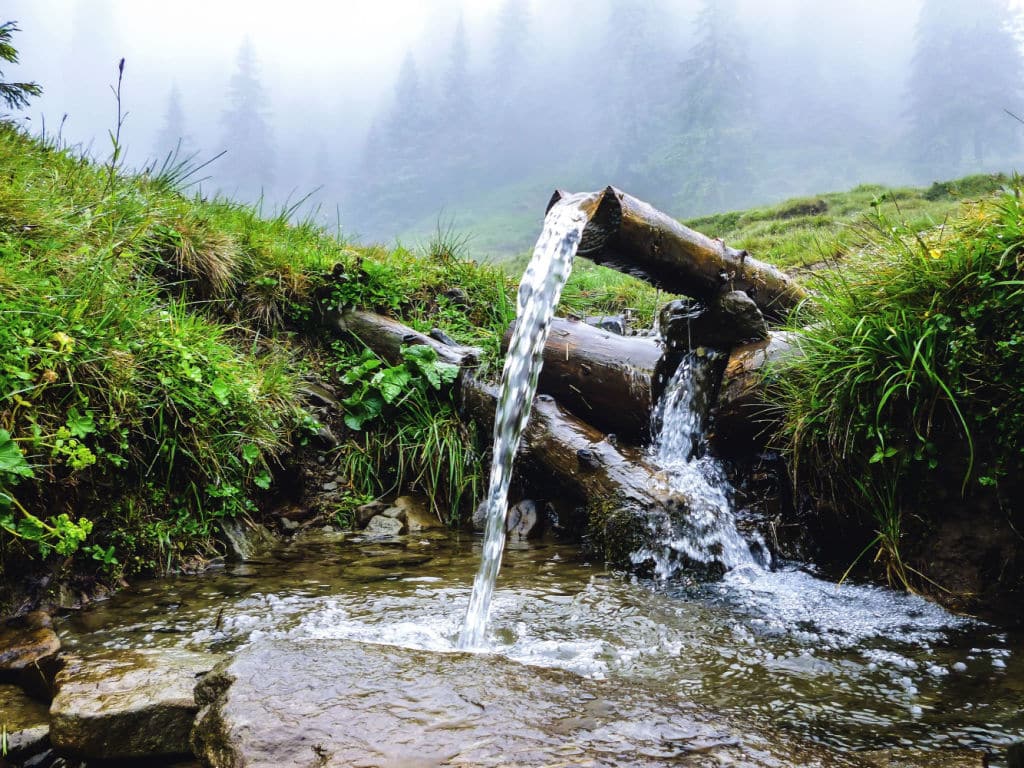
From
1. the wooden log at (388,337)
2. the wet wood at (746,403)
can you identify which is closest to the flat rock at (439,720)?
the wet wood at (746,403)

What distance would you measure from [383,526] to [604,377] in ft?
6.11

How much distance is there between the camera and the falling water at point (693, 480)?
11.2 feet

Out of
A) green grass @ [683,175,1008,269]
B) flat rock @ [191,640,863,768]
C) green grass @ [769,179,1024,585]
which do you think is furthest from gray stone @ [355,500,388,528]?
green grass @ [683,175,1008,269]

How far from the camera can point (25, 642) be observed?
7.93ft

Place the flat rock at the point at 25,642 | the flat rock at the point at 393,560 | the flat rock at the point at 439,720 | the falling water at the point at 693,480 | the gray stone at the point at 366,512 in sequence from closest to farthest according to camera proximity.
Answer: the flat rock at the point at 439,720 < the flat rock at the point at 25,642 < the falling water at the point at 693,480 < the flat rock at the point at 393,560 < the gray stone at the point at 366,512

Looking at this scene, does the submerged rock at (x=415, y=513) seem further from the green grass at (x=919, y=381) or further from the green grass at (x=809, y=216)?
the green grass at (x=809, y=216)

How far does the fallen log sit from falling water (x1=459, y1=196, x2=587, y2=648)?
199 mm

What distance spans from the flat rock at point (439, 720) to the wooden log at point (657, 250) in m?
2.61

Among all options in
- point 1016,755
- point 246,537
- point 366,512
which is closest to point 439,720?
point 1016,755

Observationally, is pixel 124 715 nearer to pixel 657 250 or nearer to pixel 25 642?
pixel 25 642

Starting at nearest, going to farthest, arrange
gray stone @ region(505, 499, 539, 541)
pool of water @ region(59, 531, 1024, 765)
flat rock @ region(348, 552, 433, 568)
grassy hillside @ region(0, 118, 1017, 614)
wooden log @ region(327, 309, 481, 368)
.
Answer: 1. pool of water @ region(59, 531, 1024, 765)
2. grassy hillside @ region(0, 118, 1017, 614)
3. flat rock @ region(348, 552, 433, 568)
4. gray stone @ region(505, 499, 539, 541)
5. wooden log @ region(327, 309, 481, 368)

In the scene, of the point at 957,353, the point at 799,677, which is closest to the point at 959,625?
the point at 799,677

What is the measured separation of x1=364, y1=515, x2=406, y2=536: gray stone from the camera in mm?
4273

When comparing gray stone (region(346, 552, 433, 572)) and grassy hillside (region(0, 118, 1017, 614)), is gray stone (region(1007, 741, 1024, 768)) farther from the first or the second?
gray stone (region(346, 552, 433, 572))
